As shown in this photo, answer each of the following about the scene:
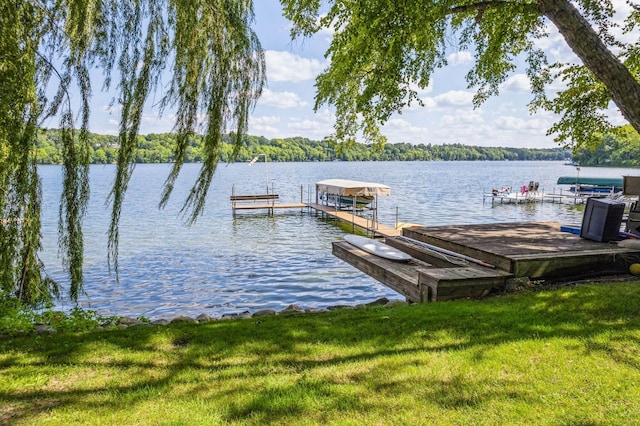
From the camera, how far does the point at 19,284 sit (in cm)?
524

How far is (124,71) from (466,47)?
826 centimetres

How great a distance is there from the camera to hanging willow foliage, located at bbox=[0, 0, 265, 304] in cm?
402

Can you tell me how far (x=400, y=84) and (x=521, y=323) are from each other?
16.3 feet

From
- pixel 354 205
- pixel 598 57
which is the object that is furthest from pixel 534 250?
pixel 354 205

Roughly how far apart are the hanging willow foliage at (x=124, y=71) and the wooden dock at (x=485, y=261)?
10.8 feet

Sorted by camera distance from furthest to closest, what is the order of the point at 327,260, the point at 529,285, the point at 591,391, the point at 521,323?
1. the point at 327,260
2. the point at 529,285
3. the point at 521,323
4. the point at 591,391

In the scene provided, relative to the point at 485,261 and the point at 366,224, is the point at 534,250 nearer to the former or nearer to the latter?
the point at 485,261

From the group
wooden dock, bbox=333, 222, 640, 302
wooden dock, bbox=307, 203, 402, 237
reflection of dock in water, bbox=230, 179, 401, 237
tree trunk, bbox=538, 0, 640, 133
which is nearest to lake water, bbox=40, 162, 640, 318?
wooden dock, bbox=307, 203, 402, 237

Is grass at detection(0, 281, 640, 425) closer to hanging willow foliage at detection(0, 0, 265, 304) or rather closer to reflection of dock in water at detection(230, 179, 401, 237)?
hanging willow foliage at detection(0, 0, 265, 304)

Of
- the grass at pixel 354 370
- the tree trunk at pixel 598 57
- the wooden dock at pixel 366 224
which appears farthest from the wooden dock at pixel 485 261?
the wooden dock at pixel 366 224

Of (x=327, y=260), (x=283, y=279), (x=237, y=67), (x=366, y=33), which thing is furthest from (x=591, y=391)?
(x=327, y=260)

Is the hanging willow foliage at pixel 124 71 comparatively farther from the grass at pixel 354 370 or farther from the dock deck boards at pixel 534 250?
the dock deck boards at pixel 534 250

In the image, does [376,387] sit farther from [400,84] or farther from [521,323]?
[400,84]

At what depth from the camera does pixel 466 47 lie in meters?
10.1
